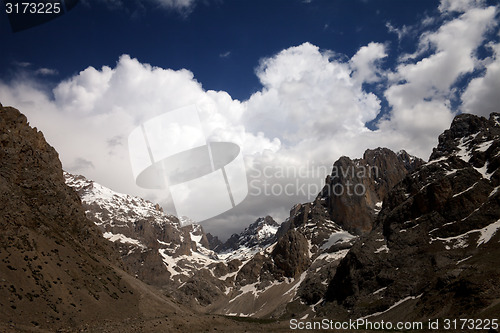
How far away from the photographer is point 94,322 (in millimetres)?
35219

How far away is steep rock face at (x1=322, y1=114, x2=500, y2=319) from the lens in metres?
75.1

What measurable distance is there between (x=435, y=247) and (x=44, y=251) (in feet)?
348

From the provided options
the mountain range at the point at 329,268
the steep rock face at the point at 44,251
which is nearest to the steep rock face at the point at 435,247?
the mountain range at the point at 329,268

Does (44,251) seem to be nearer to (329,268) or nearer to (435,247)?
Result: (435,247)

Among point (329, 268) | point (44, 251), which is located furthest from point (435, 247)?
point (44, 251)

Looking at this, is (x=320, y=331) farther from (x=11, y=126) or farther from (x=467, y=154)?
(x=467, y=154)

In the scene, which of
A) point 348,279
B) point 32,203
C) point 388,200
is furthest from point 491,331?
point 388,200

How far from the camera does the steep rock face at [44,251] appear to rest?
3256 cm

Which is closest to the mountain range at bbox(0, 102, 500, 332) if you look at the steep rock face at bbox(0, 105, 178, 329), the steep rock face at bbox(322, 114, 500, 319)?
the steep rock face at bbox(0, 105, 178, 329)

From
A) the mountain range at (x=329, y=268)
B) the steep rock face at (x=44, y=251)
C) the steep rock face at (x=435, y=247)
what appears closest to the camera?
the steep rock face at (x=44, y=251)

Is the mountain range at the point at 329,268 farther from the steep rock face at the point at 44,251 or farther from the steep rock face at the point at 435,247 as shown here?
the steep rock face at the point at 435,247

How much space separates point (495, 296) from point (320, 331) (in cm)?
4291

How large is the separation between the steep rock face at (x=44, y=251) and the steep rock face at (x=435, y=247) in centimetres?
6243

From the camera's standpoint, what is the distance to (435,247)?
106000 millimetres
